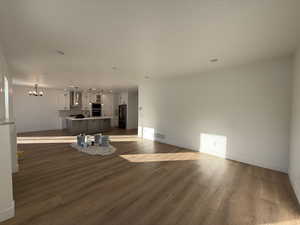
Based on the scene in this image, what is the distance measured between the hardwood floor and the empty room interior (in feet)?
0.06

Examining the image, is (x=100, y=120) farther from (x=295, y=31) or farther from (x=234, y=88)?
(x=295, y=31)

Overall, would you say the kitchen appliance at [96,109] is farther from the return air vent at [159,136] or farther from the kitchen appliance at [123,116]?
the return air vent at [159,136]

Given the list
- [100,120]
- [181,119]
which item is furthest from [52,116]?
[181,119]

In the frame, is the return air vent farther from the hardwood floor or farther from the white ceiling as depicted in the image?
the white ceiling

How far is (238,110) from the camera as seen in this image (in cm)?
389

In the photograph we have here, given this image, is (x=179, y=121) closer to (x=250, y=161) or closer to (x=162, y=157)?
(x=162, y=157)

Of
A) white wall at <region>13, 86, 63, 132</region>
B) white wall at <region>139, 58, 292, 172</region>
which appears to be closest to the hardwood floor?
white wall at <region>139, 58, 292, 172</region>

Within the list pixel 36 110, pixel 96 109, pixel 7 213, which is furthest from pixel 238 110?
pixel 36 110

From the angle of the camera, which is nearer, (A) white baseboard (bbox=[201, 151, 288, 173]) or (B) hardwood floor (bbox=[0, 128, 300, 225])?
(B) hardwood floor (bbox=[0, 128, 300, 225])

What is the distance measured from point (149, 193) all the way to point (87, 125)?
706cm

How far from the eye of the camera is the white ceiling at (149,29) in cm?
159

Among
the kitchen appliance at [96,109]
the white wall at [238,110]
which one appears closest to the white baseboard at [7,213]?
the white wall at [238,110]

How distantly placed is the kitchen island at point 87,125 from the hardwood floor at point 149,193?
4.01 metres

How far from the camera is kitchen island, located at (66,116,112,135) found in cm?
787
